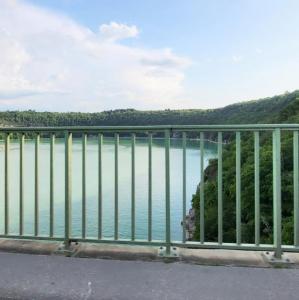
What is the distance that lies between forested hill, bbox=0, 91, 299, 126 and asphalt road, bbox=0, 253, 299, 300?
54.0 metres

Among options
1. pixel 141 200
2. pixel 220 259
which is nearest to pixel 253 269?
pixel 220 259

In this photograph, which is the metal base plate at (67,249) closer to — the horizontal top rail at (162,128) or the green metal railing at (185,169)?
the green metal railing at (185,169)

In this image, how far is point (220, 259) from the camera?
310 cm

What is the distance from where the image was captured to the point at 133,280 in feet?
8.79

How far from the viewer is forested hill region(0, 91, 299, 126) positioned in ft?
197

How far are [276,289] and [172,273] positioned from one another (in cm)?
72

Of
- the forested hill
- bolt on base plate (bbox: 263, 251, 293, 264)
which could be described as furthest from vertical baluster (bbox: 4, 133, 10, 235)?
the forested hill

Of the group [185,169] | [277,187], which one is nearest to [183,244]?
[185,169]

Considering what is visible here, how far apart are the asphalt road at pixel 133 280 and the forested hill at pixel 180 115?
53988 millimetres

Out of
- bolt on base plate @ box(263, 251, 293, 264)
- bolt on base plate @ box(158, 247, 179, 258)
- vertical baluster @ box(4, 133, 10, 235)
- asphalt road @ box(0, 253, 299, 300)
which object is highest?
vertical baluster @ box(4, 133, 10, 235)

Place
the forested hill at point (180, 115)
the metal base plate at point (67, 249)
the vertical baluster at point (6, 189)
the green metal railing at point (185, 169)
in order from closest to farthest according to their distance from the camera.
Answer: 1. the green metal railing at point (185, 169)
2. the metal base plate at point (67, 249)
3. the vertical baluster at point (6, 189)
4. the forested hill at point (180, 115)

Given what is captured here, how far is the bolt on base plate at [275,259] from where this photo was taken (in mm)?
3021

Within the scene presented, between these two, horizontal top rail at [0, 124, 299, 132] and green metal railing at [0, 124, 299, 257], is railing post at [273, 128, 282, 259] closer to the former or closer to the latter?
green metal railing at [0, 124, 299, 257]

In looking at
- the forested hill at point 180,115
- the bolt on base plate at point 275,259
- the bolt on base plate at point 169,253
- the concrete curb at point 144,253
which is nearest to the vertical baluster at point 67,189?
the concrete curb at point 144,253
